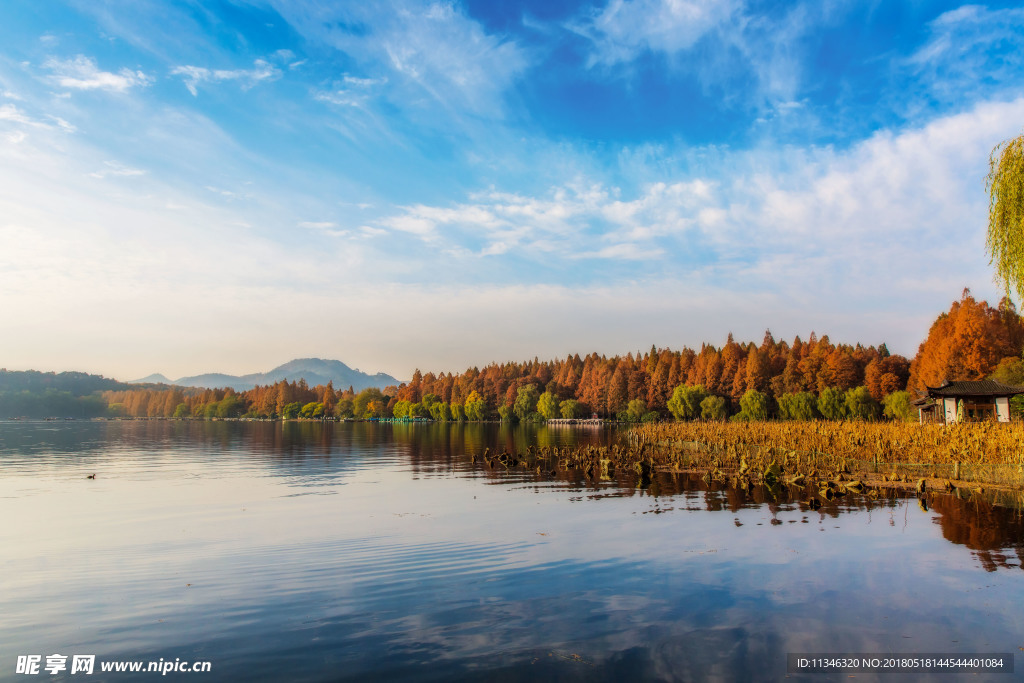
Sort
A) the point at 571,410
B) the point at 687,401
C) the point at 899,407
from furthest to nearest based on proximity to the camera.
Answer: the point at 571,410 < the point at 687,401 < the point at 899,407

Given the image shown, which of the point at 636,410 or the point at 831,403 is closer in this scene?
the point at 831,403

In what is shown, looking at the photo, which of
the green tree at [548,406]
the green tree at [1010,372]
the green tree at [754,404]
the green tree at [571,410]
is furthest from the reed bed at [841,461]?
the green tree at [548,406]

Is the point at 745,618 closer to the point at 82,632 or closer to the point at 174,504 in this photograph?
the point at 82,632

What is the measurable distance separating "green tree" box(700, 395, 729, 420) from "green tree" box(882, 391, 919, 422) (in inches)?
1243

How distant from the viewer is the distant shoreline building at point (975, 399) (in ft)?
172

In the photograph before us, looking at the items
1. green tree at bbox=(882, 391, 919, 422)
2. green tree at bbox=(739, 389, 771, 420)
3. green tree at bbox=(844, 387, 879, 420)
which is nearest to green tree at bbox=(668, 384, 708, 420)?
green tree at bbox=(739, 389, 771, 420)

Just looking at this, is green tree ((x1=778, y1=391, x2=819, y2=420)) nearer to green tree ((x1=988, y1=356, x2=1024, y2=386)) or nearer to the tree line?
the tree line

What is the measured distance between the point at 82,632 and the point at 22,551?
9.23 m

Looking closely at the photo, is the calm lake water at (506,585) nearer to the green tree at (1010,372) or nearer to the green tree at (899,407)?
the green tree at (1010,372)

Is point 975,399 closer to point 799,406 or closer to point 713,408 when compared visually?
point 799,406

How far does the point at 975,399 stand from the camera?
177 ft

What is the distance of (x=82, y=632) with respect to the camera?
34.6 feet

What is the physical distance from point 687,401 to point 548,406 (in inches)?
2102

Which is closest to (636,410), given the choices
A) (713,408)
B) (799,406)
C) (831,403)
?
(713,408)
